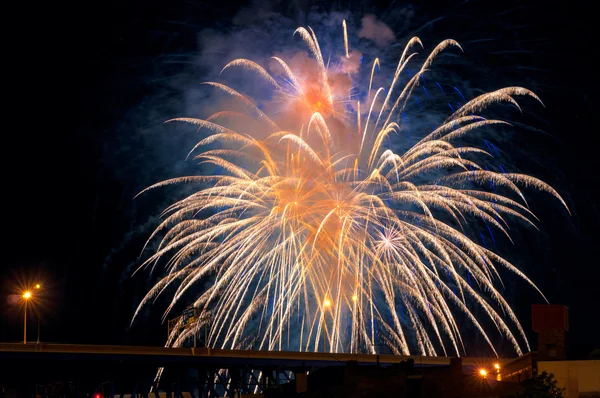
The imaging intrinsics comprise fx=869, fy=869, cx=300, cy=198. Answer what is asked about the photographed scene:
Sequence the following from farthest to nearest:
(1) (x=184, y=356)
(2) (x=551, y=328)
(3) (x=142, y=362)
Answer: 1. (2) (x=551, y=328)
2. (3) (x=142, y=362)
3. (1) (x=184, y=356)

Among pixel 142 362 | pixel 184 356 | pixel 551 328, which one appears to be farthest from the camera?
pixel 551 328

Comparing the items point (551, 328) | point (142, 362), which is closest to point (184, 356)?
point (142, 362)

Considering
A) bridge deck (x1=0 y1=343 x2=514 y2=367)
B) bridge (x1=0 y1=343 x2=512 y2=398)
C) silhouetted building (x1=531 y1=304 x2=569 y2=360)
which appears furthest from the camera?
silhouetted building (x1=531 y1=304 x2=569 y2=360)

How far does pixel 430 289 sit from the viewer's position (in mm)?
57188

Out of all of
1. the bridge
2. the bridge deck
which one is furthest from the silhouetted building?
the bridge deck

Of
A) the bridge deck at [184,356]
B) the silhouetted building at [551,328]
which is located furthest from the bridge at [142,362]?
the silhouetted building at [551,328]

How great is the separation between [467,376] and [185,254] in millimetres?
21057

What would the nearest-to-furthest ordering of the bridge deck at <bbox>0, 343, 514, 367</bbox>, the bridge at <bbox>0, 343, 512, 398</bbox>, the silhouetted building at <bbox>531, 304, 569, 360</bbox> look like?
the bridge deck at <bbox>0, 343, 514, 367</bbox> < the bridge at <bbox>0, 343, 512, 398</bbox> < the silhouetted building at <bbox>531, 304, 569, 360</bbox>

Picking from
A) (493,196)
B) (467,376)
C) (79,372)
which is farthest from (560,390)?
(79,372)

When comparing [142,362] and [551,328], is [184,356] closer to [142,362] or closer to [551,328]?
[142,362]

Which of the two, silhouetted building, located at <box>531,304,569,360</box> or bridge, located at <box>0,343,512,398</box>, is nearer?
bridge, located at <box>0,343,512,398</box>

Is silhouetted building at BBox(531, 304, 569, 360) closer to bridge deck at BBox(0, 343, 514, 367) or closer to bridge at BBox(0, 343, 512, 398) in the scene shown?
bridge at BBox(0, 343, 512, 398)

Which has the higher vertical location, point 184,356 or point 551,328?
point 551,328

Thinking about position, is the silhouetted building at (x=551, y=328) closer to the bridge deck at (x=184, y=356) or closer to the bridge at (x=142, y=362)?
the bridge at (x=142, y=362)
